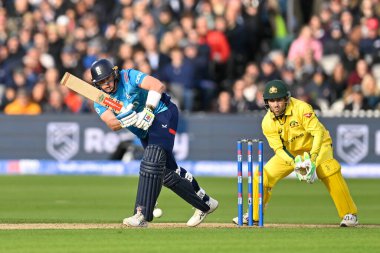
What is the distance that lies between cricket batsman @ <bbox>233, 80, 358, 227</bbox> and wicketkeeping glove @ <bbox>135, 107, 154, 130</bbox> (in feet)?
4.14

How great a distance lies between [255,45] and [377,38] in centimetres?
295

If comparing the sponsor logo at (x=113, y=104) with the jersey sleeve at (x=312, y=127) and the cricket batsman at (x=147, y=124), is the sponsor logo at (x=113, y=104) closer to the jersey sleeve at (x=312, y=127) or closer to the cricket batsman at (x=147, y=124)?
the cricket batsman at (x=147, y=124)

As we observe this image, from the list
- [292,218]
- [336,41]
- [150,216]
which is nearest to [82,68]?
[336,41]

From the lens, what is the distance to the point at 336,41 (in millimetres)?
22203

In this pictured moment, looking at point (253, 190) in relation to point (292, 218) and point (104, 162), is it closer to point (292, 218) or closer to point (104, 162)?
point (292, 218)

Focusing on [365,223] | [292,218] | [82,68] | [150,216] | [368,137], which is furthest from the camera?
[82,68]

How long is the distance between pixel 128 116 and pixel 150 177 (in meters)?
0.66

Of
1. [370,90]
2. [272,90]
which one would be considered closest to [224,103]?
[370,90]

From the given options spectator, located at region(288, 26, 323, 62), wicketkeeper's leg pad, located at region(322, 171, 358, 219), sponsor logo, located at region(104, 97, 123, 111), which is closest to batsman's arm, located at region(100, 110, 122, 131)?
sponsor logo, located at region(104, 97, 123, 111)

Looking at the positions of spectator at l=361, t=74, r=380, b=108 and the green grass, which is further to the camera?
spectator at l=361, t=74, r=380, b=108

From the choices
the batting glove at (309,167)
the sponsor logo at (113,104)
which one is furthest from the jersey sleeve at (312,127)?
the sponsor logo at (113,104)

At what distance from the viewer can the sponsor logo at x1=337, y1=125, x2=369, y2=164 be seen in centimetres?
2128

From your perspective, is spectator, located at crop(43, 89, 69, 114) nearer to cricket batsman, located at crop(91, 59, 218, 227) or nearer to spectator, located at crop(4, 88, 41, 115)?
spectator, located at crop(4, 88, 41, 115)

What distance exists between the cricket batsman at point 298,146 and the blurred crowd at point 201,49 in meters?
8.71
